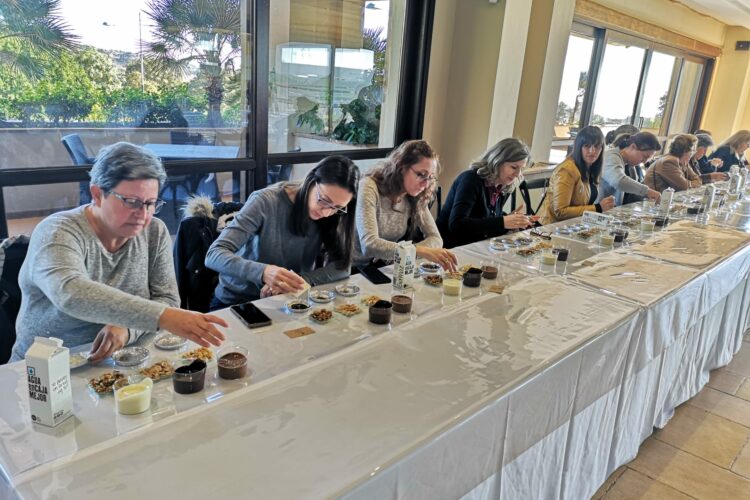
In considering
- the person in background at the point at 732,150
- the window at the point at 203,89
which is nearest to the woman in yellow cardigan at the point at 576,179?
the window at the point at 203,89

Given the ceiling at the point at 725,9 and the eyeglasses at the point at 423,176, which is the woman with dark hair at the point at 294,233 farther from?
the ceiling at the point at 725,9

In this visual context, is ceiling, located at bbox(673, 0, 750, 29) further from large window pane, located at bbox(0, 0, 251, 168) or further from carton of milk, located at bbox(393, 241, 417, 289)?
carton of milk, located at bbox(393, 241, 417, 289)

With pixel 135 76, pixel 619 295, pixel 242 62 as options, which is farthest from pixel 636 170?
pixel 135 76

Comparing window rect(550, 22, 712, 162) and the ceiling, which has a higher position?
the ceiling

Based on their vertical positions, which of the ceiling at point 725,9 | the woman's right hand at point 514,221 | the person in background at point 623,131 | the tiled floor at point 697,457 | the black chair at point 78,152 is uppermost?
the ceiling at point 725,9

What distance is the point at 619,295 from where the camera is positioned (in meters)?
1.72

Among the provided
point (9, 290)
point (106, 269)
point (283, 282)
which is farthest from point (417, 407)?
point (9, 290)

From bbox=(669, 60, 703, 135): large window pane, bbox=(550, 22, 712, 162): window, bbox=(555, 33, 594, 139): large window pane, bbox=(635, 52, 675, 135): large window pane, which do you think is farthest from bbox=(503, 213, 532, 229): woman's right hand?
bbox=(669, 60, 703, 135): large window pane

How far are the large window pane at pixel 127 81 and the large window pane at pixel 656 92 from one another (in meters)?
5.89

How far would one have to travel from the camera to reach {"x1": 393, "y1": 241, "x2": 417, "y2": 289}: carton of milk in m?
1.64

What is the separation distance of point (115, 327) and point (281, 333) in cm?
38

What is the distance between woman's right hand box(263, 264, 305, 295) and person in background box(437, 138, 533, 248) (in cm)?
126

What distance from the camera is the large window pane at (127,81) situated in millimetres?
2332

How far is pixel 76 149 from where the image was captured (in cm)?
254
